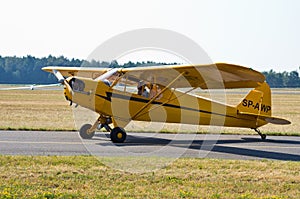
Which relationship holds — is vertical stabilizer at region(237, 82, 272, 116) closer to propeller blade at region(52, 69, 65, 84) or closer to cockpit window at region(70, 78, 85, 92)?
cockpit window at region(70, 78, 85, 92)

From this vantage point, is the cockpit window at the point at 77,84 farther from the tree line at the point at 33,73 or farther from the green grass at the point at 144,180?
the tree line at the point at 33,73

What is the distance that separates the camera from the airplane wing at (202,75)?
43.2 ft

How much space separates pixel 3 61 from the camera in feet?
527

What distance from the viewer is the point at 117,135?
14.9 meters

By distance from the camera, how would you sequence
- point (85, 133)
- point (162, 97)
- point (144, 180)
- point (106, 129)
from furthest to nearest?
point (162, 97), point (85, 133), point (106, 129), point (144, 180)

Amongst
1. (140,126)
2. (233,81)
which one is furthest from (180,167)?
(140,126)

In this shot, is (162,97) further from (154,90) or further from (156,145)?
(156,145)

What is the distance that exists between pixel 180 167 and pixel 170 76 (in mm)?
5139

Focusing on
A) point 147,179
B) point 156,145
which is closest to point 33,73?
point 156,145

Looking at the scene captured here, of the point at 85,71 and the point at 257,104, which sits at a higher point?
the point at 85,71

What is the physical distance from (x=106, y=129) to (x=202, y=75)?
3.40m

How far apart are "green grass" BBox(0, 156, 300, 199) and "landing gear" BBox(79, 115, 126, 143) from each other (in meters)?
3.59

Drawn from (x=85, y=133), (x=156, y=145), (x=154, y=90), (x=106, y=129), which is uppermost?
(x=154, y=90)

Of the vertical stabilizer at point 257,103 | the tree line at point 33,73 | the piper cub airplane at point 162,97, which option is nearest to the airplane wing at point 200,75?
the piper cub airplane at point 162,97
